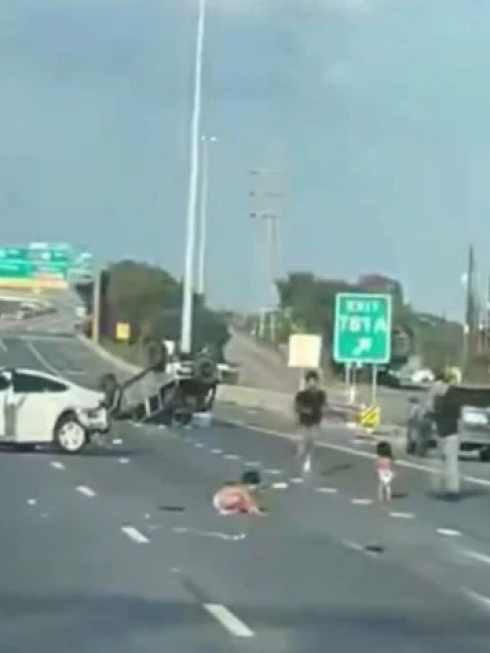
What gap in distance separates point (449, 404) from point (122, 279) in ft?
421

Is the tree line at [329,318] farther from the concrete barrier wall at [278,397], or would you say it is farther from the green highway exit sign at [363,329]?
the green highway exit sign at [363,329]

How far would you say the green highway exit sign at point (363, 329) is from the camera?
5894 cm

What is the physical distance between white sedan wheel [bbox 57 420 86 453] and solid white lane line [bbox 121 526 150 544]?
1988 cm

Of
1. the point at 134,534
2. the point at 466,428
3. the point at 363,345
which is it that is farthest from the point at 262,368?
the point at 134,534

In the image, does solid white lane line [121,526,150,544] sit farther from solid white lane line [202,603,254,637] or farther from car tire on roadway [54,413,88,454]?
car tire on roadway [54,413,88,454]

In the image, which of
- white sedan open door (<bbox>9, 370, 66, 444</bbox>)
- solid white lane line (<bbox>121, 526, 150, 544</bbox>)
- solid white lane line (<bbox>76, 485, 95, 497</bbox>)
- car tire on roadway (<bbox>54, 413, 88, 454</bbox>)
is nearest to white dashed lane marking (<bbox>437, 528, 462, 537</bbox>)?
solid white lane line (<bbox>121, 526, 150, 544</bbox>)

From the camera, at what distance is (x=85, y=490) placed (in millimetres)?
32594

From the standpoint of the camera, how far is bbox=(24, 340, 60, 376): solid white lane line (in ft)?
339

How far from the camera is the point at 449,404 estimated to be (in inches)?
1396

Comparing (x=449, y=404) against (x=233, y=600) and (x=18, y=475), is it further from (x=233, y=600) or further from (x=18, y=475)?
(x=233, y=600)

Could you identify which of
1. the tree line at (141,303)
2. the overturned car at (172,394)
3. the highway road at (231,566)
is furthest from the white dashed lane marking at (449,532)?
the tree line at (141,303)

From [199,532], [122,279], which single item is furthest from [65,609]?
[122,279]

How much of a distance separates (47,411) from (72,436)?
0.72m

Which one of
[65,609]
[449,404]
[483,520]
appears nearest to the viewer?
[65,609]
